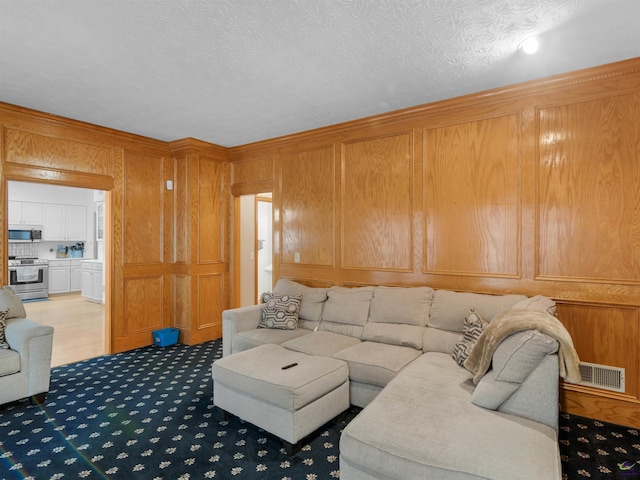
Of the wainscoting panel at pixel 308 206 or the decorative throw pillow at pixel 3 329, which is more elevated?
the wainscoting panel at pixel 308 206

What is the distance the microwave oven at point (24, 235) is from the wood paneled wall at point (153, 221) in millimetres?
5717

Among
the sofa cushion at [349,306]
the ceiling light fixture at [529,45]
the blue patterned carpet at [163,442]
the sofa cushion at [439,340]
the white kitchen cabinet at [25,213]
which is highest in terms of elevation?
the ceiling light fixture at [529,45]

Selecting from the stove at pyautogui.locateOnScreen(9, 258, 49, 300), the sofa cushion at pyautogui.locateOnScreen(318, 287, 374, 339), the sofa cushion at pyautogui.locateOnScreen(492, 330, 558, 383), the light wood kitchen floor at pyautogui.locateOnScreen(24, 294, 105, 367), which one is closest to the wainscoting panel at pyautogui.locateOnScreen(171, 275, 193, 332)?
the light wood kitchen floor at pyautogui.locateOnScreen(24, 294, 105, 367)

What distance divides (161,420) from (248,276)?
122 inches

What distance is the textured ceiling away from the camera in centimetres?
216

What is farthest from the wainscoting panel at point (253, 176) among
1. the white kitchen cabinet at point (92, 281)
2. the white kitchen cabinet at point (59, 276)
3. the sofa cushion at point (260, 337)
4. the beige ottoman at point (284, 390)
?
the white kitchen cabinet at point (59, 276)

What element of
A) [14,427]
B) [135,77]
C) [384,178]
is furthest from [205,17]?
[14,427]

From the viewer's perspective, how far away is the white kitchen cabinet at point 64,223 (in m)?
8.88

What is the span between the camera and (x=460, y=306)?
3.14 meters

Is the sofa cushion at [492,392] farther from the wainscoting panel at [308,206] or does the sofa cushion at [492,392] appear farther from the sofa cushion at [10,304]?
the sofa cushion at [10,304]

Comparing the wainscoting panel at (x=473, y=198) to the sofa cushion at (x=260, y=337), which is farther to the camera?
the sofa cushion at (x=260, y=337)

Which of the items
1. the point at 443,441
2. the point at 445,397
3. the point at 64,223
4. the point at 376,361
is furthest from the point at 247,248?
the point at 64,223

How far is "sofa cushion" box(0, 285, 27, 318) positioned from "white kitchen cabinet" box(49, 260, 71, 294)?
6.06 meters

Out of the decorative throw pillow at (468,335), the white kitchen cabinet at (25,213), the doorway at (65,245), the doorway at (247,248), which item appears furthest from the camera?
the white kitchen cabinet at (25,213)
